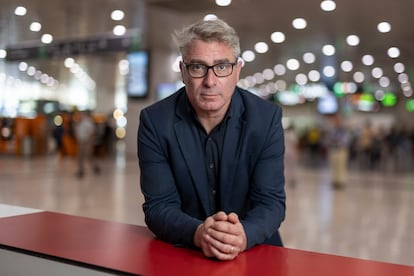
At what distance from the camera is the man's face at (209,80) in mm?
1712

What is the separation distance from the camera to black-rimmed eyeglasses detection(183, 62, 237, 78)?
1.73 m

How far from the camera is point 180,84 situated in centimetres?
1659

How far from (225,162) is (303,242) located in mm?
4064

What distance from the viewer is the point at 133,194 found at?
931 cm

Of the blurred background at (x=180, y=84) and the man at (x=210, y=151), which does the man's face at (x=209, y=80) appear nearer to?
the man at (x=210, y=151)

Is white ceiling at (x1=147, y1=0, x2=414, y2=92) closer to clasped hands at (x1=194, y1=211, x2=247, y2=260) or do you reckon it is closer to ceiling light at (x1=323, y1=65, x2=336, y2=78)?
ceiling light at (x1=323, y1=65, x2=336, y2=78)

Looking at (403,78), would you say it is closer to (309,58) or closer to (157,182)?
(309,58)

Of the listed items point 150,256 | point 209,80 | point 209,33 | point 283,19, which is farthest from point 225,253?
point 283,19

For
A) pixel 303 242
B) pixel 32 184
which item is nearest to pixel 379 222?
pixel 303 242

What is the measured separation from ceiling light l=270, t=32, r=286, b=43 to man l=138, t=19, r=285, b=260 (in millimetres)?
12903

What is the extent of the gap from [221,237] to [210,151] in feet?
1.59

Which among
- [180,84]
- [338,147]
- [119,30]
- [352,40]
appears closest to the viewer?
[338,147]

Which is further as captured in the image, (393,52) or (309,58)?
(309,58)

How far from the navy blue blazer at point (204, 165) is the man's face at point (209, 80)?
0.14 meters
